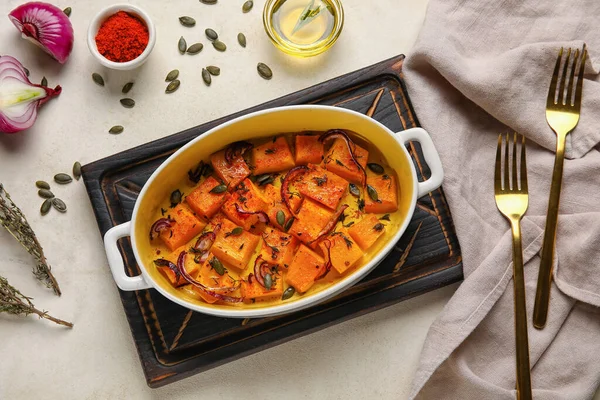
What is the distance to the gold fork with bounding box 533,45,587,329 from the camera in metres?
2.35

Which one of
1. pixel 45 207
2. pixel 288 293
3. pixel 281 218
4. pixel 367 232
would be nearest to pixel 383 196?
pixel 367 232

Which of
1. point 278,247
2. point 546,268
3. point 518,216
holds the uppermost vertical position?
point 278,247

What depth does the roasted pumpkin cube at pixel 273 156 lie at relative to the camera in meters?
2.33

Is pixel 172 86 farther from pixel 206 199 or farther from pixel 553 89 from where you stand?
pixel 553 89

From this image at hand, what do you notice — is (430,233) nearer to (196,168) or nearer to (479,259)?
(479,259)

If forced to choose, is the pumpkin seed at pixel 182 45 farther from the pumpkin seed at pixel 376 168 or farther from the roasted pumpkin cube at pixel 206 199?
the pumpkin seed at pixel 376 168

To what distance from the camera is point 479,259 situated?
2375mm

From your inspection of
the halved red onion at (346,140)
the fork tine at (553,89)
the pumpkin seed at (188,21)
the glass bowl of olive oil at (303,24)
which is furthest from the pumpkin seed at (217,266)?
the fork tine at (553,89)

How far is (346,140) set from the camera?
7.49 feet

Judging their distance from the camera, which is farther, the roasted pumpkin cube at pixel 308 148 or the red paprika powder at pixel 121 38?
the red paprika powder at pixel 121 38

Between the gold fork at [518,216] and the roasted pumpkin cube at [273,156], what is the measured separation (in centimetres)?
79

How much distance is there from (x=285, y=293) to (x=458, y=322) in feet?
2.12

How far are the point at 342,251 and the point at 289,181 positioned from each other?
0.33 metres

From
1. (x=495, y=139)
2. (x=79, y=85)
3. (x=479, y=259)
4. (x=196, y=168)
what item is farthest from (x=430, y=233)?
(x=79, y=85)
